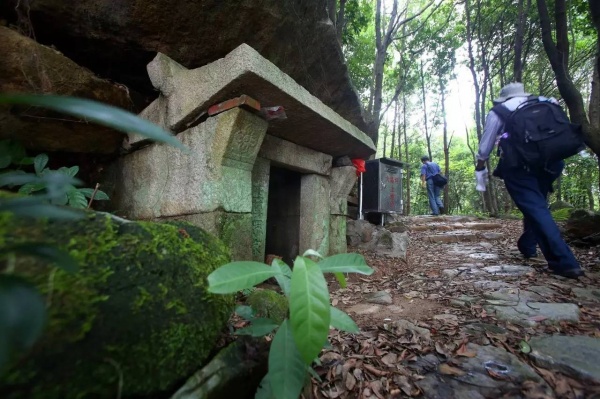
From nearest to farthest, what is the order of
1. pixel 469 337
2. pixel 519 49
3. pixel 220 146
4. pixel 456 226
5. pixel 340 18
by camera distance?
pixel 469 337, pixel 220 146, pixel 340 18, pixel 456 226, pixel 519 49

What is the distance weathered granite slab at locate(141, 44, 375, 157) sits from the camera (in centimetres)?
195

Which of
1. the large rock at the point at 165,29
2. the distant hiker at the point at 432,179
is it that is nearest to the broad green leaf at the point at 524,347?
the large rock at the point at 165,29

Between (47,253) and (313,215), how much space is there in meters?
2.93

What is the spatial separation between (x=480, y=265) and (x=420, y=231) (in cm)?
320

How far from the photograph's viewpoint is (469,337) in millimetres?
1686

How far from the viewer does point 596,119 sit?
10.6 ft

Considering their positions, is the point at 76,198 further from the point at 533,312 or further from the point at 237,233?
the point at 533,312

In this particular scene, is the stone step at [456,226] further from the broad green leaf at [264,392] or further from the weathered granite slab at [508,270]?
the broad green leaf at [264,392]

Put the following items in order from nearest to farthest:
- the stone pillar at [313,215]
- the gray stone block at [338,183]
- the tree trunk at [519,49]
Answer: the stone pillar at [313,215]
the gray stone block at [338,183]
the tree trunk at [519,49]

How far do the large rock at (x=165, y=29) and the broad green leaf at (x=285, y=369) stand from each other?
7.36 feet

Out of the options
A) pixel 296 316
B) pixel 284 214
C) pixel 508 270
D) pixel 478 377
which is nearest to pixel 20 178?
pixel 296 316

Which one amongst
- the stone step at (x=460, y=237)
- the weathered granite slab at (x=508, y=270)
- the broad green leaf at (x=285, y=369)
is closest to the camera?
the broad green leaf at (x=285, y=369)

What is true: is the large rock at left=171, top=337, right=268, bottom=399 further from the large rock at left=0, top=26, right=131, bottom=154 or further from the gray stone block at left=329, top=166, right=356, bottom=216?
the gray stone block at left=329, top=166, right=356, bottom=216

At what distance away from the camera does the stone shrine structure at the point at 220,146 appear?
2.08m
